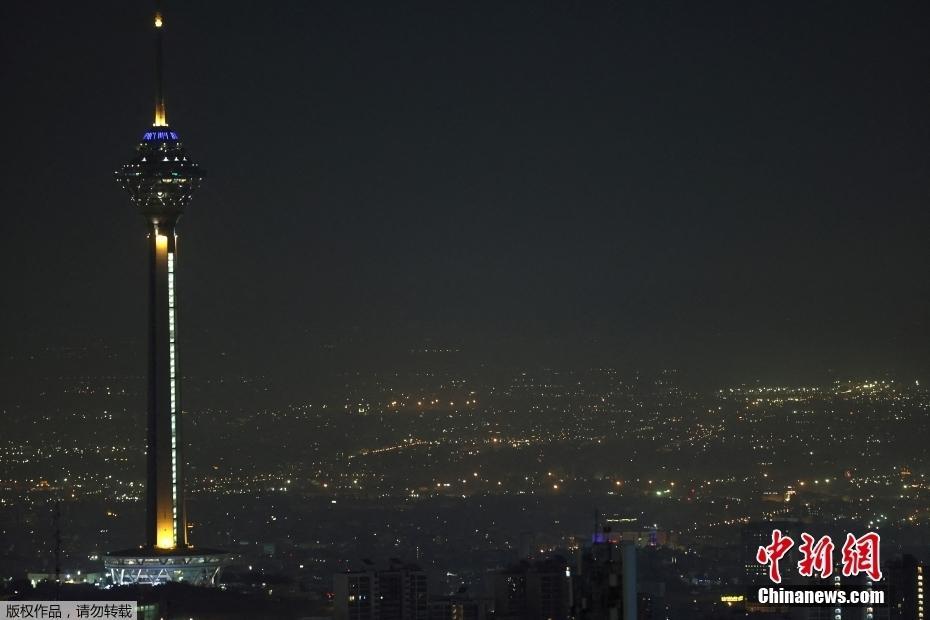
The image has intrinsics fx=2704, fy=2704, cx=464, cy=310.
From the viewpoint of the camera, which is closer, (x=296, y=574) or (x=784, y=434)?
(x=296, y=574)

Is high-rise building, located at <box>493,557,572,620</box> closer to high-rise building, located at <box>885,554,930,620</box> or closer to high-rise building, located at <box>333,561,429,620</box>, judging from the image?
high-rise building, located at <box>333,561,429,620</box>

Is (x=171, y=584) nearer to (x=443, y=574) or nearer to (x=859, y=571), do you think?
(x=443, y=574)

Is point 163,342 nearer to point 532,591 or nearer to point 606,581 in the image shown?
point 532,591

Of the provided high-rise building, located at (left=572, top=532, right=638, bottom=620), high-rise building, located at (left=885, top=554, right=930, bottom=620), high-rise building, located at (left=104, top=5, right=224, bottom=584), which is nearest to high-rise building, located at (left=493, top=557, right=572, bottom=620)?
high-rise building, located at (left=885, top=554, right=930, bottom=620)

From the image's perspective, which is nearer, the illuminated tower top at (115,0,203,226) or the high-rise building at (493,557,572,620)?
the high-rise building at (493,557,572,620)

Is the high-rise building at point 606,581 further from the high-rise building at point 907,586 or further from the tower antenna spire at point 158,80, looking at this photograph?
the tower antenna spire at point 158,80


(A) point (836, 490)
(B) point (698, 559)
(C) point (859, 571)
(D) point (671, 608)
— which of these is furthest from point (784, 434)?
(C) point (859, 571)

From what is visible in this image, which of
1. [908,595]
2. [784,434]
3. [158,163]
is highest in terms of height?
[158,163]

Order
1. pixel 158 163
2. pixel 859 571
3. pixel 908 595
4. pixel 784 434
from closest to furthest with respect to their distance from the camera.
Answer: pixel 859 571
pixel 908 595
pixel 158 163
pixel 784 434
